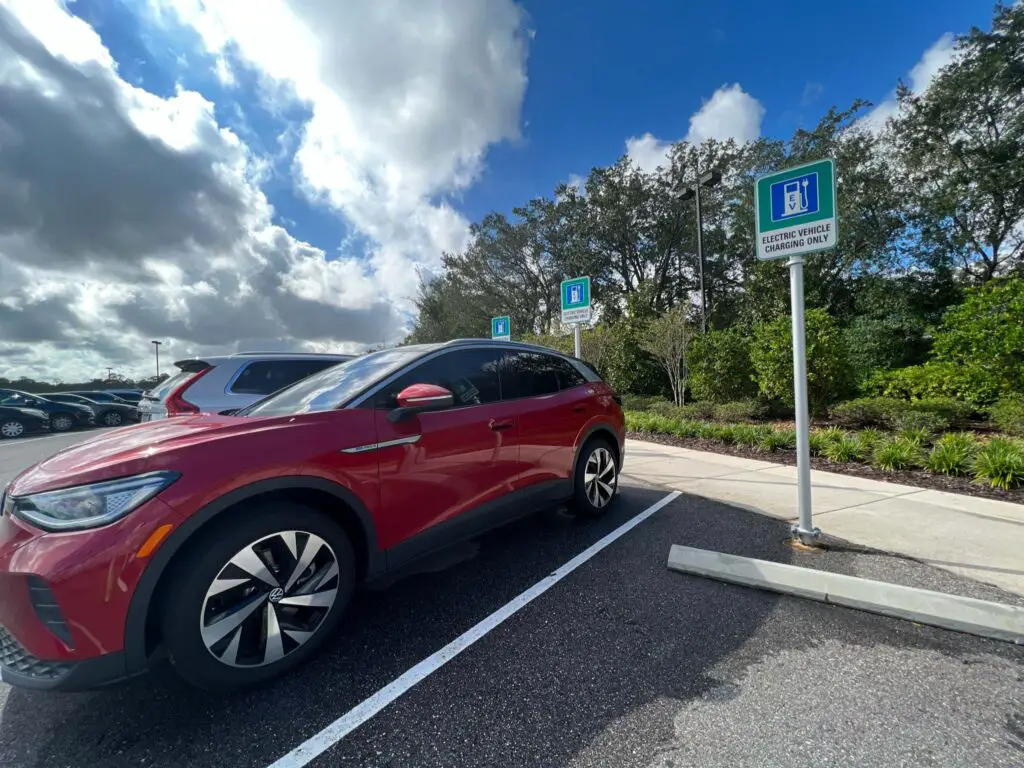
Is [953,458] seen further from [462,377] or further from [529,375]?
[462,377]

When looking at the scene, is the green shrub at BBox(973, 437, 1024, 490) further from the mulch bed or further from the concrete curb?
the concrete curb

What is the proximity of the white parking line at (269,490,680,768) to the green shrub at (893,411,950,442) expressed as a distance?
6.54 m

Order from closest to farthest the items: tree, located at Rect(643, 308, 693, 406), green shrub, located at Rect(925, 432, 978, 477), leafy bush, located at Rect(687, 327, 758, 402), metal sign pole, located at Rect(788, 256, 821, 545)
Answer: metal sign pole, located at Rect(788, 256, 821, 545) → green shrub, located at Rect(925, 432, 978, 477) → leafy bush, located at Rect(687, 327, 758, 402) → tree, located at Rect(643, 308, 693, 406)

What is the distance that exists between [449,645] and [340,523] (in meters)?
0.86

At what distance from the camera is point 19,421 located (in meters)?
14.8

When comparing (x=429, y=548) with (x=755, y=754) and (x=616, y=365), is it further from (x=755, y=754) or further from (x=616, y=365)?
(x=616, y=365)

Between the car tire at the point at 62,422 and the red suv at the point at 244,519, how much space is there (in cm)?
2004

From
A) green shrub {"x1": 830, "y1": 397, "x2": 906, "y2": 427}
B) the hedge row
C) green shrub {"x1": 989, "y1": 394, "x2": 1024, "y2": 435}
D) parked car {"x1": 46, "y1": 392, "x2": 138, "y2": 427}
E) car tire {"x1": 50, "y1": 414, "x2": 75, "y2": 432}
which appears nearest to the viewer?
the hedge row

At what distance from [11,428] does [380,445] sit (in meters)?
20.1

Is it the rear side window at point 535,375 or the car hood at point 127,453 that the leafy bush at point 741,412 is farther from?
the car hood at point 127,453

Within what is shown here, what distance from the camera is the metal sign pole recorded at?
3.32 meters

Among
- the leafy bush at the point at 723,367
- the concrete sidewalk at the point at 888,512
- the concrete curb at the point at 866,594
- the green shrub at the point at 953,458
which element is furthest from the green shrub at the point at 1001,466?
the leafy bush at the point at 723,367

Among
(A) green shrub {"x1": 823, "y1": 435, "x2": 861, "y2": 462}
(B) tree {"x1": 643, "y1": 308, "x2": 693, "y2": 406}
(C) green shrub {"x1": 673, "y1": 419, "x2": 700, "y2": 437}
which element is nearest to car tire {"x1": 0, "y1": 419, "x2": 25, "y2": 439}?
(C) green shrub {"x1": 673, "y1": 419, "x2": 700, "y2": 437}

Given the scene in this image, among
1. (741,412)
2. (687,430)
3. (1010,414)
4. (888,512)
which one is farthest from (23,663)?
(741,412)
